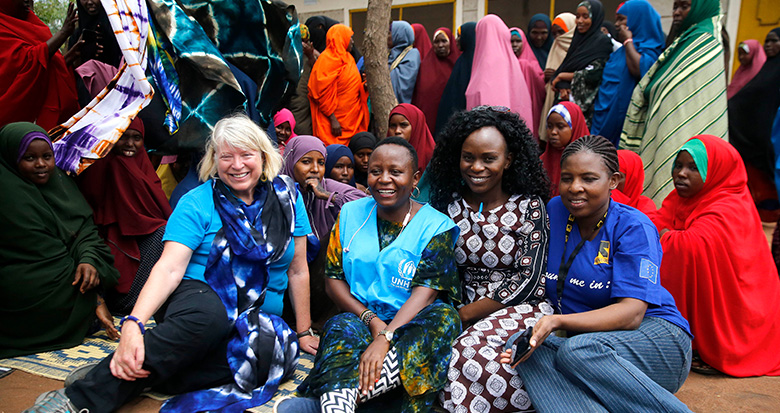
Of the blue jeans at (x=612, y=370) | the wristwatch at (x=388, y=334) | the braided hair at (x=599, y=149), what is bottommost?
the blue jeans at (x=612, y=370)

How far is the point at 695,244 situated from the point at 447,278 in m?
1.58

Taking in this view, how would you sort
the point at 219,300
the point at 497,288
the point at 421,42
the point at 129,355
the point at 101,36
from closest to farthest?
the point at 129,355 → the point at 219,300 → the point at 497,288 → the point at 101,36 → the point at 421,42

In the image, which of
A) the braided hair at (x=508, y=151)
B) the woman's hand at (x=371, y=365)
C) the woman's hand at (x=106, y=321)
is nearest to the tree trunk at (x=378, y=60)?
the braided hair at (x=508, y=151)

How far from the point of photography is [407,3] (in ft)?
35.7

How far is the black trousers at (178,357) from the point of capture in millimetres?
2387

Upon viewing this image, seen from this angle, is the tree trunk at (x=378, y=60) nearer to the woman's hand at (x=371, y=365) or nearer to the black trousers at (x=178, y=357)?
the black trousers at (x=178, y=357)

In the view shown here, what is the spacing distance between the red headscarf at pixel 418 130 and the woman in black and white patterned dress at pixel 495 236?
5.67 ft

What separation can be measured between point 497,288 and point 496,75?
323 cm

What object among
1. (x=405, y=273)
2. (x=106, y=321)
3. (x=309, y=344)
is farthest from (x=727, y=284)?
(x=106, y=321)

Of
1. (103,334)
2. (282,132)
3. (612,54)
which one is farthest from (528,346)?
(612,54)

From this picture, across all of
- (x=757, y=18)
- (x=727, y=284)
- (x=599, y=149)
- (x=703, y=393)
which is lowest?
(x=703, y=393)

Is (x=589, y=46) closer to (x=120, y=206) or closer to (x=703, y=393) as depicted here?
(x=703, y=393)

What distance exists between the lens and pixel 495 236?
9.55 feet

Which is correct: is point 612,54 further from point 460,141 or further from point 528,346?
point 528,346
